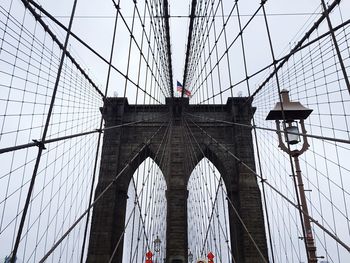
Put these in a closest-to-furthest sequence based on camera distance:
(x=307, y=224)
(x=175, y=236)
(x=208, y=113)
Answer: (x=307, y=224), (x=175, y=236), (x=208, y=113)

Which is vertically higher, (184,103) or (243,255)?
(184,103)

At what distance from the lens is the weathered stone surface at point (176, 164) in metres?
11.6

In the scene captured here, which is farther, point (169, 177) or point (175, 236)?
point (169, 177)

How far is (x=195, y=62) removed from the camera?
567 inches

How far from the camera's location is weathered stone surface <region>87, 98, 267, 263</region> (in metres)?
11.6

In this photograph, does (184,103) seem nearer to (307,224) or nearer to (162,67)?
(162,67)

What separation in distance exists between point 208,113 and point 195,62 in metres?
2.99

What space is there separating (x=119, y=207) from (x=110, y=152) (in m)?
2.76

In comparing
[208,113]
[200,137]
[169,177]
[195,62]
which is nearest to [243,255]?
[169,177]

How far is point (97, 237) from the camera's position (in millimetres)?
12398

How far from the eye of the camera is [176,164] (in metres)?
11.6

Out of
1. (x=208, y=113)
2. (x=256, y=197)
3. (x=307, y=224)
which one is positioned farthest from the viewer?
(x=208, y=113)

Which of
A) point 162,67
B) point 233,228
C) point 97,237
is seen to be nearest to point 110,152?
point 97,237

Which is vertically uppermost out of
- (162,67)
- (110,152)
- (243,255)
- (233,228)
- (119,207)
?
(162,67)
